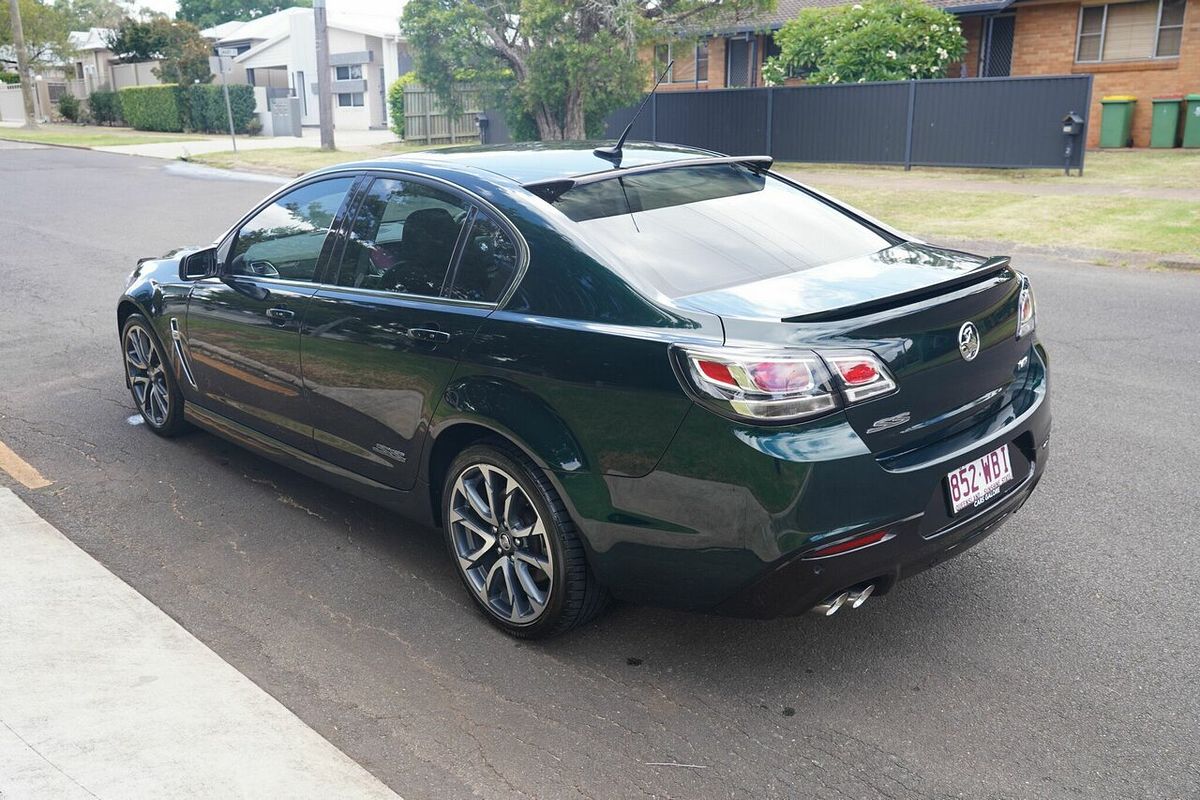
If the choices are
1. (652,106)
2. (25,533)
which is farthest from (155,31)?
(25,533)

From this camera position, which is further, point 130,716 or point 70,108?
point 70,108

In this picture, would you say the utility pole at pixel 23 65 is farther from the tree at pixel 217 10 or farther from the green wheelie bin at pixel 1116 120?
the tree at pixel 217 10

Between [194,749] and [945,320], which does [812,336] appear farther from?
[194,749]

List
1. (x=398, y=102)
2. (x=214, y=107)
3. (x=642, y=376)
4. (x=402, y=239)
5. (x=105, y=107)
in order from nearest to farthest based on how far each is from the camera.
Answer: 1. (x=642, y=376)
2. (x=402, y=239)
3. (x=398, y=102)
4. (x=214, y=107)
5. (x=105, y=107)

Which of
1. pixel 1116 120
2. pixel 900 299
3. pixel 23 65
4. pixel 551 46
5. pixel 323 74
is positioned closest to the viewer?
pixel 900 299

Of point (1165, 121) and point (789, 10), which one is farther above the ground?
point (789, 10)

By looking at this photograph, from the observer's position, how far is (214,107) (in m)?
39.6

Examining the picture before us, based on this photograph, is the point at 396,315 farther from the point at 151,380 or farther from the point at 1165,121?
the point at 1165,121

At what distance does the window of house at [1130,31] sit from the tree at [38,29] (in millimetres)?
43272

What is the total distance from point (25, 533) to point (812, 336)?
355 cm

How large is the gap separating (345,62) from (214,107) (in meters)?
7.03

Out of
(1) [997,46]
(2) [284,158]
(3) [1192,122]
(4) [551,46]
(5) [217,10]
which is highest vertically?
(5) [217,10]

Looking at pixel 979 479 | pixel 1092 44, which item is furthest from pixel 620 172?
pixel 1092 44

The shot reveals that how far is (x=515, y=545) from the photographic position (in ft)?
12.5
